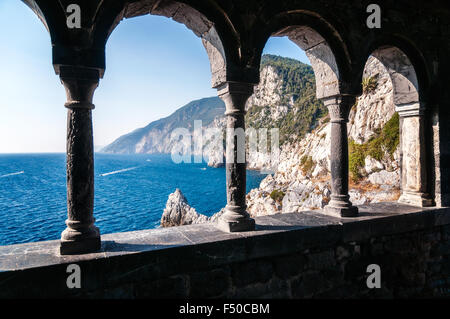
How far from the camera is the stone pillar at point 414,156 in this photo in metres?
4.61

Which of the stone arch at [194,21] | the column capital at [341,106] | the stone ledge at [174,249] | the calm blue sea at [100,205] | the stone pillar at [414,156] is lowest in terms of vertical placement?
the calm blue sea at [100,205]

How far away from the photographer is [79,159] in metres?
2.66

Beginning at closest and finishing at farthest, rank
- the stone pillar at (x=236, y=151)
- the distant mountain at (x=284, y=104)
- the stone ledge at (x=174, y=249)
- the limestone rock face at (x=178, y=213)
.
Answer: the stone ledge at (x=174, y=249)
the stone pillar at (x=236, y=151)
the limestone rock face at (x=178, y=213)
the distant mountain at (x=284, y=104)

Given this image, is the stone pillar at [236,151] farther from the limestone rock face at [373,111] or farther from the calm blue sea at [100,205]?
the calm blue sea at [100,205]

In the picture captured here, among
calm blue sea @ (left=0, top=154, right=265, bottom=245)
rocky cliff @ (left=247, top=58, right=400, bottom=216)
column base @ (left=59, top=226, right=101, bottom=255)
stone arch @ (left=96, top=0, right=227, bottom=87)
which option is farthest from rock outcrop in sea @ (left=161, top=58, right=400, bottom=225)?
calm blue sea @ (left=0, top=154, right=265, bottom=245)

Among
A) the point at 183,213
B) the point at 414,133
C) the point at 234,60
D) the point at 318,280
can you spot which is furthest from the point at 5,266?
the point at 183,213

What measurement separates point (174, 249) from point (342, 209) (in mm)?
2400

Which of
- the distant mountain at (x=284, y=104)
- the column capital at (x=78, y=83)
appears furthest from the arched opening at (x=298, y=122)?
the column capital at (x=78, y=83)

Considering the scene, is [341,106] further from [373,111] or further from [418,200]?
[373,111]

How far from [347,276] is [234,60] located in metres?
2.96

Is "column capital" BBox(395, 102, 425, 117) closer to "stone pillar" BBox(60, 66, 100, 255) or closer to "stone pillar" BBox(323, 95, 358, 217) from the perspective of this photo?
"stone pillar" BBox(323, 95, 358, 217)

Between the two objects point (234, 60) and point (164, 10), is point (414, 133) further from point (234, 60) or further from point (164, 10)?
point (164, 10)

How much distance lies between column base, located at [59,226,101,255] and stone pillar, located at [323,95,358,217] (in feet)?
9.83

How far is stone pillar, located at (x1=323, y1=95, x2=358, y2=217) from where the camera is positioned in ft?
13.0
